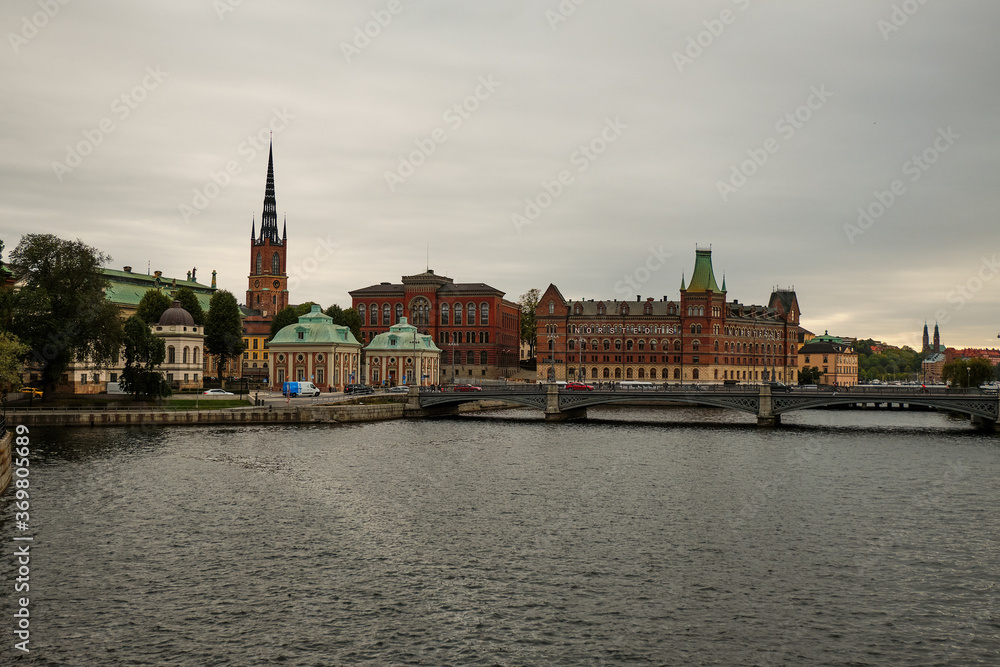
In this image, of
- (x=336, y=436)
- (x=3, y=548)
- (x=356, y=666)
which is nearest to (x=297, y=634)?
(x=356, y=666)

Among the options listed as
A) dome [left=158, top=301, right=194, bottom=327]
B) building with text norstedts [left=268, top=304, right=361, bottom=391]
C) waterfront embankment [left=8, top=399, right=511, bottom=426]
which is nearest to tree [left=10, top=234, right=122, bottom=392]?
waterfront embankment [left=8, top=399, right=511, bottom=426]

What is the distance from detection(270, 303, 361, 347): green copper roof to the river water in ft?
208

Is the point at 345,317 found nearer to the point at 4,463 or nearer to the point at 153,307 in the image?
the point at 153,307

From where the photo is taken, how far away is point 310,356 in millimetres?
133875

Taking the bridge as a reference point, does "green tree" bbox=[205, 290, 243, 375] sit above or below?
above

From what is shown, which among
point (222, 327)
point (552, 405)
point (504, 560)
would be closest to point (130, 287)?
point (222, 327)

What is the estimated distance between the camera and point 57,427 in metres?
89.7

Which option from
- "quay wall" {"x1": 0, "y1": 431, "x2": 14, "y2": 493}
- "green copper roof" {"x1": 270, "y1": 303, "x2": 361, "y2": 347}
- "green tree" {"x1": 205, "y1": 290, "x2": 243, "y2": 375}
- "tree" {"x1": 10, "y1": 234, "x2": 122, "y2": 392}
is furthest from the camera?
"green tree" {"x1": 205, "y1": 290, "x2": 243, "y2": 375}

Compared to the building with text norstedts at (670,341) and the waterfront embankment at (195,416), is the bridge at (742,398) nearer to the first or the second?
the waterfront embankment at (195,416)

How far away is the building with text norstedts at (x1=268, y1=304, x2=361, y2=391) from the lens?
134m

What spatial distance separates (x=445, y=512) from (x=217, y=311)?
9993 centimetres

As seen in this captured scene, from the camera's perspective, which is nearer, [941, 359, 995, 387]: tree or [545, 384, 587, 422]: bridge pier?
[545, 384, 587, 422]: bridge pier

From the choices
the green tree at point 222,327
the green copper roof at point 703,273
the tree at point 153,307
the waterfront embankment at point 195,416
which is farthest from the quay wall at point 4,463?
the green copper roof at point 703,273

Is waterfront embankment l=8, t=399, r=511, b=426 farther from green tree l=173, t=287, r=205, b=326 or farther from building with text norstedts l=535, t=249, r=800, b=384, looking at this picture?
building with text norstedts l=535, t=249, r=800, b=384
